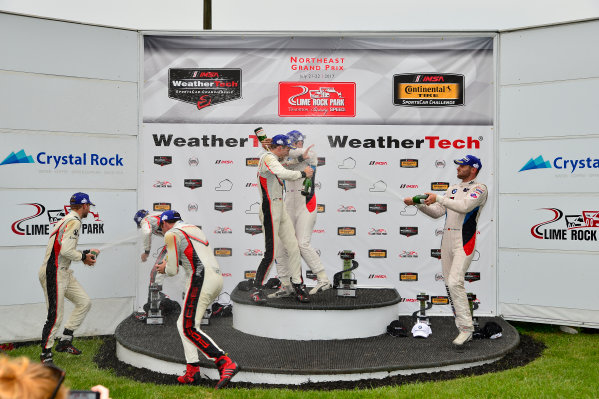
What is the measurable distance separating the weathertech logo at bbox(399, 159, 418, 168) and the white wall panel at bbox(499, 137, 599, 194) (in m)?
1.19

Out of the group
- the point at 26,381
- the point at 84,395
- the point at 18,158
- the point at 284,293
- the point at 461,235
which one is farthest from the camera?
the point at 18,158

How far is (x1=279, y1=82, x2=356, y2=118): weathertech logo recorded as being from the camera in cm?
870

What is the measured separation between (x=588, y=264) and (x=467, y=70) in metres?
3.15

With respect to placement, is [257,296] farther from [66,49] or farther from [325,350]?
[66,49]

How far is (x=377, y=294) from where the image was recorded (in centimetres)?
771

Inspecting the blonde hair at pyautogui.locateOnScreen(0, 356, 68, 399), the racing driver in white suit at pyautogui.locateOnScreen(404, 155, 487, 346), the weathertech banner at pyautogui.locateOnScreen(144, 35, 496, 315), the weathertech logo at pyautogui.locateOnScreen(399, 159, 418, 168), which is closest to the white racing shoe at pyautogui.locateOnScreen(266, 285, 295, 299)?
the weathertech banner at pyautogui.locateOnScreen(144, 35, 496, 315)

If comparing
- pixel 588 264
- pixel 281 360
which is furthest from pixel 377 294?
pixel 588 264

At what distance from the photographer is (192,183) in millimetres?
8734

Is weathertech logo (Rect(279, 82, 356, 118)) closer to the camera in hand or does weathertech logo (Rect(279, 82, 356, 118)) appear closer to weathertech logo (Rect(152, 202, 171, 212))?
weathertech logo (Rect(152, 202, 171, 212))

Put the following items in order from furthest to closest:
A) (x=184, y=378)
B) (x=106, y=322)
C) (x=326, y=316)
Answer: (x=106, y=322) → (x=326, y=316) → (x=184, y=378)

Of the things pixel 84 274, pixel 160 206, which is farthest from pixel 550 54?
pixel 84 274

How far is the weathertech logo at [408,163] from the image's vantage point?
866cm

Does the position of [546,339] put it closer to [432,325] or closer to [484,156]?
[432,325]

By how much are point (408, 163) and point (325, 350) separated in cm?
344
